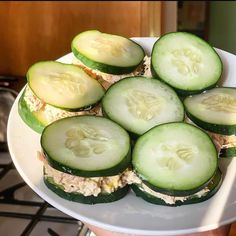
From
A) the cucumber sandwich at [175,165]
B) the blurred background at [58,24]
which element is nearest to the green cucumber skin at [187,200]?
the cucumber sandwich at [175,165]

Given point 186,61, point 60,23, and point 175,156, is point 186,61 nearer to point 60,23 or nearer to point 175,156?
point 175,156

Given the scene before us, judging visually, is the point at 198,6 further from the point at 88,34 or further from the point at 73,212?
the point at 73,212

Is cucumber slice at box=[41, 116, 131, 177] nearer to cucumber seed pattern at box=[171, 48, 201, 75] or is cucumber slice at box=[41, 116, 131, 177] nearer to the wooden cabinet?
cucumber seed pattern at box=[171, 48, 201, 75]

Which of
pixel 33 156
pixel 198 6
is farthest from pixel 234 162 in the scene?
pixel 198 6

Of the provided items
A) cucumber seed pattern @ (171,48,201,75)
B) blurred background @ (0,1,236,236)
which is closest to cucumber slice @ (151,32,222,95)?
cucumber seed pattern @ (171,48,201,75)

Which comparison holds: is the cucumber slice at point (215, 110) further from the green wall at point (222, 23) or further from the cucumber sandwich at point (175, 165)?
the green wall at point (222, 23)

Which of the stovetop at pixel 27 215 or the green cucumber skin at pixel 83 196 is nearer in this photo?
the green cucumber skin at pixel 83 196

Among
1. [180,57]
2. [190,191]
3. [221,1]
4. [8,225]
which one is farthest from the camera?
[221,1]

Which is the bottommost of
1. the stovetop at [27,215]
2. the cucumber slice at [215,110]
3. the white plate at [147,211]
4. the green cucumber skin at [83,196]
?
the stovetop at [27,215]

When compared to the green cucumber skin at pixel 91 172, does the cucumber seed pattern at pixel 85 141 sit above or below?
above
